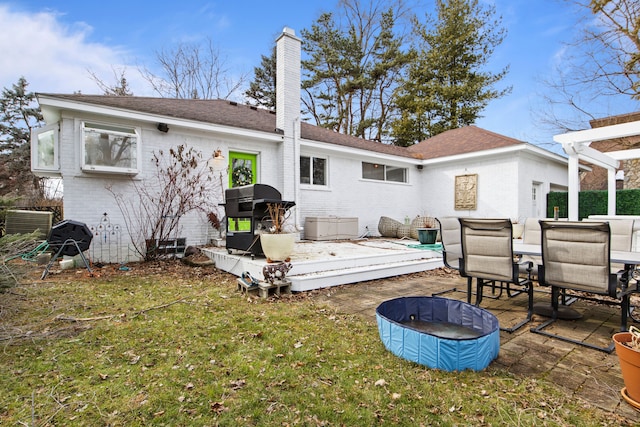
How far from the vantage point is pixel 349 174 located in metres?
10.7

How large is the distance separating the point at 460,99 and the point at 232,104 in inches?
597

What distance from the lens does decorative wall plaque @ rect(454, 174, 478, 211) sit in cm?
1097

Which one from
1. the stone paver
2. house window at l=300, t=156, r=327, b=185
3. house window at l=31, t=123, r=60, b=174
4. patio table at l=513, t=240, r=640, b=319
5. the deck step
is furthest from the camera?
house window at l=300, t=156, r=327, b=185

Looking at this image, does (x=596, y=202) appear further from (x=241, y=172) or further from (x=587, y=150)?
(x=241, y=172)

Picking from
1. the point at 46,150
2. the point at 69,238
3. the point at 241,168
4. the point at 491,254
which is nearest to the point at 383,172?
the point at 241,168

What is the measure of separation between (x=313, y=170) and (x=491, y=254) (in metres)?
6.97

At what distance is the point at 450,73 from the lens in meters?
20.2

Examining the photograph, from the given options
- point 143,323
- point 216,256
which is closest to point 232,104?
point 216,256

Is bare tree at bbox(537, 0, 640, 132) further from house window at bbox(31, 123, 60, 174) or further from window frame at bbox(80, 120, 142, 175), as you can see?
house window at bbox(31, 123, 60, 174)

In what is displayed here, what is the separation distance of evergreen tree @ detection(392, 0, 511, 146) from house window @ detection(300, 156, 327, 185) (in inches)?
484

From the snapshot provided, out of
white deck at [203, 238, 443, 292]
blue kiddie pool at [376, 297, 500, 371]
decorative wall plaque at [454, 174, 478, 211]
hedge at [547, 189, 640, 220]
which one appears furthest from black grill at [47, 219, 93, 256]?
hedge at [547, 189, 640, 220]

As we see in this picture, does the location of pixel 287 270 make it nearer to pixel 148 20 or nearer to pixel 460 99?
pixel 148 20

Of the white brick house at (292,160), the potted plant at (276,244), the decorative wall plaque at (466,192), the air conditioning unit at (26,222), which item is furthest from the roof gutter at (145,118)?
the decorative wall plaque at (466,192)

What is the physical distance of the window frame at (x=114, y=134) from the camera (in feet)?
19.9
